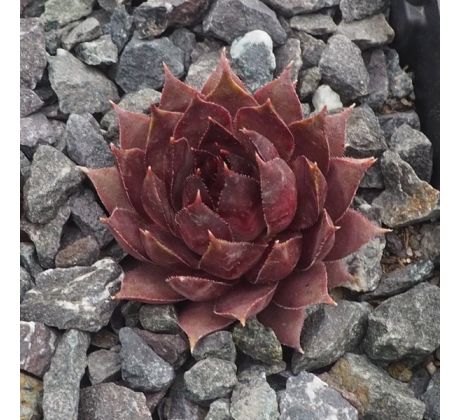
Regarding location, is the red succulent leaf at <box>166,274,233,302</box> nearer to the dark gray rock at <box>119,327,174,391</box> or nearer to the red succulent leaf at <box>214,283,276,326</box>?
the red succulent leaf at <box>214,283,276,326</box>

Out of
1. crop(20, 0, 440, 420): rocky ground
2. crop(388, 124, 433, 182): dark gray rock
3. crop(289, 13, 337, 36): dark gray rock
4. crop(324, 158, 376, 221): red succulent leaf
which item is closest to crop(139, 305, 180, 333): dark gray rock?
crop(20, 0, 440, 420): rocky ground

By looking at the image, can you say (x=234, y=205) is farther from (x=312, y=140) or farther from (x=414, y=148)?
(x=414, y=148)

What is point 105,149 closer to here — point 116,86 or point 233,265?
point 116,86

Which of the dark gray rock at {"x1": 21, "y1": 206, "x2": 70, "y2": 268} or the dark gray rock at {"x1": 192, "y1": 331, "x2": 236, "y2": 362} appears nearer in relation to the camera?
the dark gray rock at {"x1": 192, "y1": 331, "x2": 236, "y2": 362}

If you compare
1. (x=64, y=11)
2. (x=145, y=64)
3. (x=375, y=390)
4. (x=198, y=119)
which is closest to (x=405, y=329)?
(x=375, y=390)

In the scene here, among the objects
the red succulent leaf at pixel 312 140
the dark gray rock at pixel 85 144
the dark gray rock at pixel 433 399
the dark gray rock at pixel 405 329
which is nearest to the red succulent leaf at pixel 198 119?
the red succulent leaf at pixel 312 140

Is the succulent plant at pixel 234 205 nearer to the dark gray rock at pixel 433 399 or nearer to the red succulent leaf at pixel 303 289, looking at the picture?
the red succulent leaf at pixel 303 289
